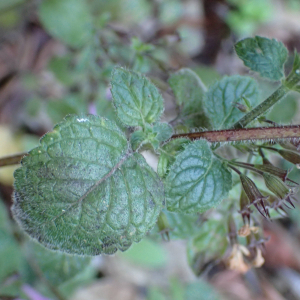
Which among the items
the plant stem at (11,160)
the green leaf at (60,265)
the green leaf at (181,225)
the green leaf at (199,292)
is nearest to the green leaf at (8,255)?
the green leaf at (60,265)

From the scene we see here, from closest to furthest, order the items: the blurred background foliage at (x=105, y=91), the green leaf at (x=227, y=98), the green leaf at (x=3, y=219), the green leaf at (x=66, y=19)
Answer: the green leaf at (x=227, y=98), the green leaf at (x=3, y=219), the blurred background foliage at (x=105, y=91), the green leaf at (x=66, y=19)

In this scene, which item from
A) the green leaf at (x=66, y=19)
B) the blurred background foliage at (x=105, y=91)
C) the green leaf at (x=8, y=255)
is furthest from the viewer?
the green leaf at (x=66, y=19)

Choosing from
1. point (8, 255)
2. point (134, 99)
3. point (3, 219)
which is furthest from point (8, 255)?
point (134, 99)

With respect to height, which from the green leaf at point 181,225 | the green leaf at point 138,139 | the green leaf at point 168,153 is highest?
the green leaf at point 138,139

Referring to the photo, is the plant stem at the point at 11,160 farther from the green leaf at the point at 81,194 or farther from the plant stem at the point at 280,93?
the plant stem at the point at 280,93

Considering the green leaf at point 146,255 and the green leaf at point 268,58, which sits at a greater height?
the green leaf at point 268,58

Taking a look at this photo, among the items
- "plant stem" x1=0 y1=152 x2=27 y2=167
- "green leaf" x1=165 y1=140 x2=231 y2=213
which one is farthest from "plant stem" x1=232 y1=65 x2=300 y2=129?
"plant stem" x1=0 y1=152 x2=27 y2=167

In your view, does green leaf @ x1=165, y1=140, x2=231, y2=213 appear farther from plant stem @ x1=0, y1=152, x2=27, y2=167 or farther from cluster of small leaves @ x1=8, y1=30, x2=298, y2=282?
plant stem @ x1=0, y1=152, x2=27, y2=167

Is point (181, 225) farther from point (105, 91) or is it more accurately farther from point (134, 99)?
point (105, 91)
